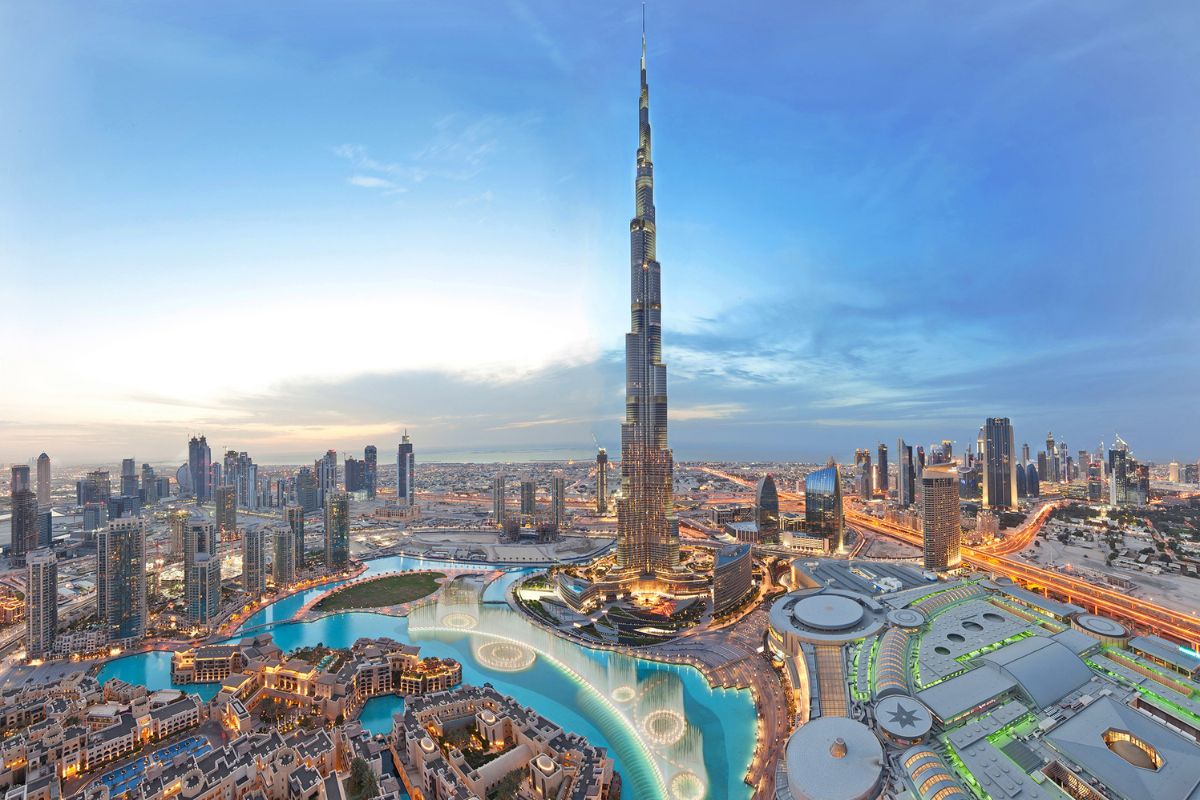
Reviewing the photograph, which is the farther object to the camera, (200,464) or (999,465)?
(200,464)

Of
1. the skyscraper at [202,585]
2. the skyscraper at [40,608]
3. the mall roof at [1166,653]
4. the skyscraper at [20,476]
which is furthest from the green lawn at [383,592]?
the skyscraper at [20,476]

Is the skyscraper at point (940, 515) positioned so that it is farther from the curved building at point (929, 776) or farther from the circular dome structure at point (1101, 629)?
the curved building at point (929, 776)

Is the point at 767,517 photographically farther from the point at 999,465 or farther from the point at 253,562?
the point at 253,562

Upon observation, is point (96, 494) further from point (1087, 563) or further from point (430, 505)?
point (1087, 563)

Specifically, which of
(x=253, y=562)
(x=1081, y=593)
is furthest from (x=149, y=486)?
(x=1081, y=593)

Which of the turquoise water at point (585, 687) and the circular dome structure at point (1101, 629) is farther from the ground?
the circular dome structure at point (1101, 629)
